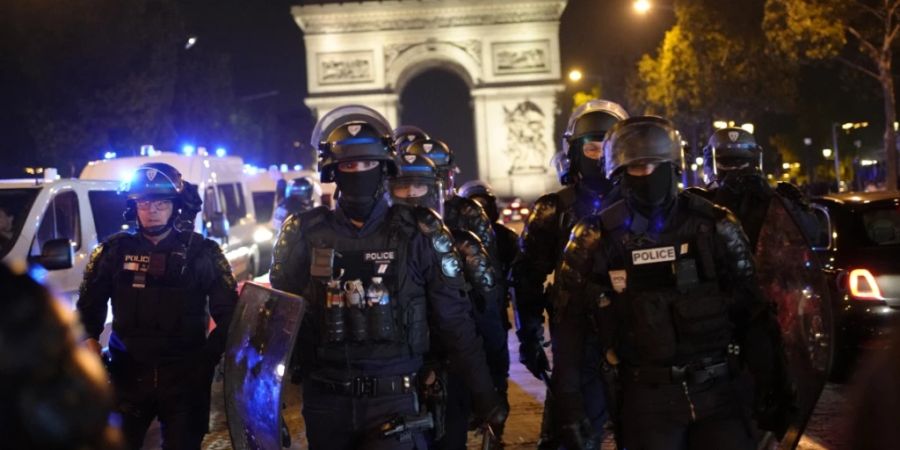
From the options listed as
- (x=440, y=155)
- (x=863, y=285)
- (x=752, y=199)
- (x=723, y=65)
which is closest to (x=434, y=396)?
(x=752, y=199)

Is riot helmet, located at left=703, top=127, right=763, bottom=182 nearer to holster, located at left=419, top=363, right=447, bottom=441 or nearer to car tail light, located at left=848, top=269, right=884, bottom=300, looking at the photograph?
car tail light, located at left=848, top=269, right=884, bottom=300

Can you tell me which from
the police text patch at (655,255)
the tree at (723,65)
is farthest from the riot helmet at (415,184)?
the tree at (723,65)

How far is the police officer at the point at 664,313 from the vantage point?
3.50m

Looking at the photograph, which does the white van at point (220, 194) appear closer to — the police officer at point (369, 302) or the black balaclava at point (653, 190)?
the police officer at point (369, 302)

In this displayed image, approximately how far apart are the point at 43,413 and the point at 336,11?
45.7 m

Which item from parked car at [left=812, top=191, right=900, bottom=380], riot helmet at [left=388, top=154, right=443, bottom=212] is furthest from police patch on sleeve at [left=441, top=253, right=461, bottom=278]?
parked car at [left=812, top=191, right=900, bottom=380]

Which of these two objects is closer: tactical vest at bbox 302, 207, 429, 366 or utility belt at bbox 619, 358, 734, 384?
utility belt at bbox 619, 358, 734, 384

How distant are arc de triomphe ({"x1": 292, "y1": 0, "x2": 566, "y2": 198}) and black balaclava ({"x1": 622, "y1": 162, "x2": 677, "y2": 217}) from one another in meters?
41.6

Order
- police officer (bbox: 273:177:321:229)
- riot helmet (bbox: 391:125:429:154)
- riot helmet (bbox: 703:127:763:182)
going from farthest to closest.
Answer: police officer (bbox: 273:177:321:229), riot helmet (bbox: 391:125:429:154), riot helmet (bbox: 703:127:763:182)

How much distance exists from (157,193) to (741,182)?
3.26 m

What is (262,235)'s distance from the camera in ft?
53.5

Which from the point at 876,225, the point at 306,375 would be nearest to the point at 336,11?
the point at 876,225

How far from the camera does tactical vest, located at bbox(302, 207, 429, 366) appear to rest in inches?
143

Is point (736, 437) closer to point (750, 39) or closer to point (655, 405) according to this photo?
point (655, 405)
